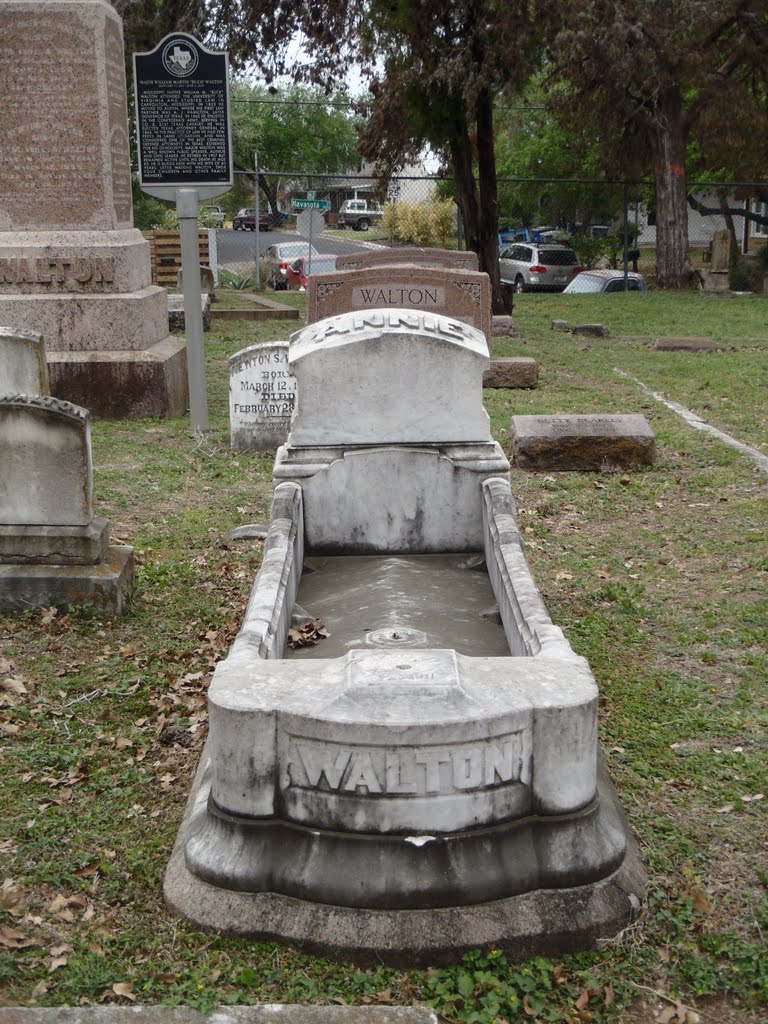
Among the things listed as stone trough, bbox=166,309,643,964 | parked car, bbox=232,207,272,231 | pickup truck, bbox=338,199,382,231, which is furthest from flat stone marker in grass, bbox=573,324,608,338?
pickup truck, bbox=338,199,382,231

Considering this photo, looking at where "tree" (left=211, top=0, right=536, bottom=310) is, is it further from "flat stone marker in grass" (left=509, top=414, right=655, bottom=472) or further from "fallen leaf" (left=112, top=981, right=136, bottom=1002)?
"fallen leaf" (left=112, top=981, right=136, bottom=1002)

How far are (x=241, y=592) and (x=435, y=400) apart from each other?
184 cm

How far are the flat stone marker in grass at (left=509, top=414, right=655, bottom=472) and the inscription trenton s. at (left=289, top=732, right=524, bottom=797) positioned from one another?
5.94 meters

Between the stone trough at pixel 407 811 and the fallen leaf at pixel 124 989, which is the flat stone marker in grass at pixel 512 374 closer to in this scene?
the stone trough at pixel 407 811

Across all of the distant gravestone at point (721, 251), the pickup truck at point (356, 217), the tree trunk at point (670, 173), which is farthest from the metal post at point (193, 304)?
the pickup truck at point (356, 217)

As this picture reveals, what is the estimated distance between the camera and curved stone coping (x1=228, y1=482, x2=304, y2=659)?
12.3ft

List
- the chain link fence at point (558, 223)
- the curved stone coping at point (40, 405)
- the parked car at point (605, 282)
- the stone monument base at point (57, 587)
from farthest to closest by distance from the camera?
the chain link fence at point (558, 223) < the parked car at point (605, 282) < the stone monument base at point (57, 587) < the curved stone coping at point (40, 405)

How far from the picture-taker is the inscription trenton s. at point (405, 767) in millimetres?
3033

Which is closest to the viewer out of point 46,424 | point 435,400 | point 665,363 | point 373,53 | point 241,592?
point 435,400

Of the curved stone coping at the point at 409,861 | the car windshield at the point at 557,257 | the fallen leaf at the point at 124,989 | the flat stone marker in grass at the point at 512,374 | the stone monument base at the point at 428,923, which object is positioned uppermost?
the car windshield at the point at 557,257

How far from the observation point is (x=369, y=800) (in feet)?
10.1

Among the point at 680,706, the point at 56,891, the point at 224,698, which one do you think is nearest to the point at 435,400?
the point at 680,706

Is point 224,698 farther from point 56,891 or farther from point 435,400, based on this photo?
point 435,400

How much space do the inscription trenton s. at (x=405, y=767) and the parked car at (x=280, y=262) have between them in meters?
25.9
